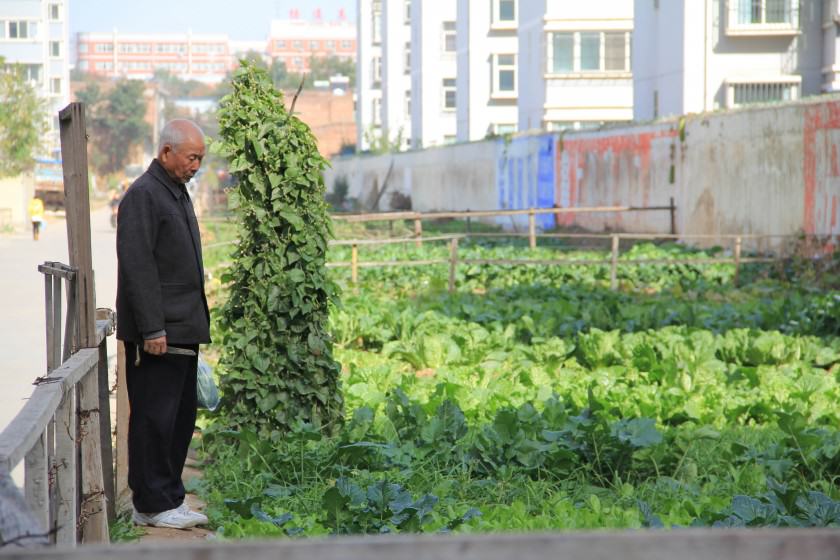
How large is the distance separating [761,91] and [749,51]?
1.12 meters

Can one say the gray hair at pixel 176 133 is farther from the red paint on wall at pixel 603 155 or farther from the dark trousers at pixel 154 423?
the red paint on wall at pixel 603 155

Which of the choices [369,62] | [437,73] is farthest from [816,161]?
[369,62]

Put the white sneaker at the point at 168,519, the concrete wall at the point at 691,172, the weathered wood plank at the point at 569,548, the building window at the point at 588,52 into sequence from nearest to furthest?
the weathered wood plank at the point at 569,548, the white sneaker at the point at 168,519, the concrete wall at the point at 691,172, the building window at the point at 588,52

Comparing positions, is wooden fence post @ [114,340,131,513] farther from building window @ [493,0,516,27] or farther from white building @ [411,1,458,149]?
white building @ [411,1,458,149]

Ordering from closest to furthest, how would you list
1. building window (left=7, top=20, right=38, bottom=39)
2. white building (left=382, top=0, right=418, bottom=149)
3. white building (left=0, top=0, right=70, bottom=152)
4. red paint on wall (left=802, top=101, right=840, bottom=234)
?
red paint on wall (left=802, top=101, right=840, bottom=234) → white building (left=382, top=0, right=418, bottom=149) → white building (left=0, top=0, right=70, bottom=152) → building window (left=7, top=20, right=38, bottom=39)

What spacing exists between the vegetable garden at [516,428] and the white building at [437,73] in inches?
2147

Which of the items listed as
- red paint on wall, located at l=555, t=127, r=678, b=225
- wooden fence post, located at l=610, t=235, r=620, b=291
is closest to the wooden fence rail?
wooden fence post, located at l=610, t=235, r=620, b=291

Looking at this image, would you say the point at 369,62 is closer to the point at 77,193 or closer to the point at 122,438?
the point at 122,438

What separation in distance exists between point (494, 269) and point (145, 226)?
1381cm

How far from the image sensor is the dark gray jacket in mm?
5796

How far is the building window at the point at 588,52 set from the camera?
44781mm

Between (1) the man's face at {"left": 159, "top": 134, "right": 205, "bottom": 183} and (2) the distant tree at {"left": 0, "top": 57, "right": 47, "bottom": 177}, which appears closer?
(1) the man's face at {"left": 159, "top": 134, "right": 205, "bottom": 183}

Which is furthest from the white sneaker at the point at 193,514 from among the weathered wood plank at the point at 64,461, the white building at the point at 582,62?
the white building at the point at 582,62

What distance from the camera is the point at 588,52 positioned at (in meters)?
45.2
